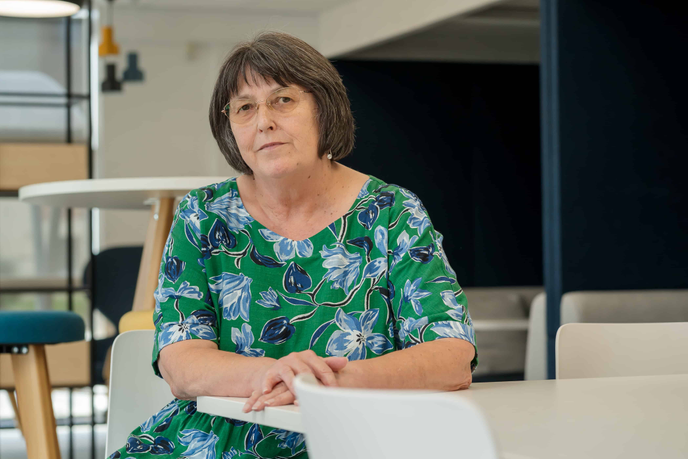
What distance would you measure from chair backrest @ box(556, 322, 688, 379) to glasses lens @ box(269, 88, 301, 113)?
0.64 meters

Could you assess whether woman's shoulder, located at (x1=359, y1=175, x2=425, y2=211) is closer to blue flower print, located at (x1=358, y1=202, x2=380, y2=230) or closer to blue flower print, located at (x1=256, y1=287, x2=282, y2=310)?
blue flower print, located at (x1=358, y1=202, x2=380, y2=230)

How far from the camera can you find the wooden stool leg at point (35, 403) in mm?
2150

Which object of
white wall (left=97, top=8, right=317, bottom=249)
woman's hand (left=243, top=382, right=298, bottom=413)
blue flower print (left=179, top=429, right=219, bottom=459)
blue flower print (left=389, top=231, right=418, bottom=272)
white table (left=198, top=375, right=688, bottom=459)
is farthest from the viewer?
white wall (left=97, top=8, right=317, bottom=249)

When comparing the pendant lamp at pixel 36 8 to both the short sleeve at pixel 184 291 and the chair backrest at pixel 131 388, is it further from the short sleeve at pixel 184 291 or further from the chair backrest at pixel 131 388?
the short sleeve at pixel 184 291

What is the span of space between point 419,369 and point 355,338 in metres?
0.20

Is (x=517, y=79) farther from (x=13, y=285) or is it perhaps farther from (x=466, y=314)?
(x=466, y=314)

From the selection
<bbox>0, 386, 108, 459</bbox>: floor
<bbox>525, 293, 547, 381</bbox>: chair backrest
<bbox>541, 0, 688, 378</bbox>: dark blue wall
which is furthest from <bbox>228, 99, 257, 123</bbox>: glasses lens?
<bbox>525, 293, 547, 381</bbox>: chair backrest

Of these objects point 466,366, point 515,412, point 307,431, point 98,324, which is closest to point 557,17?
point 466,366

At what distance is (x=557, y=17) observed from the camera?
372cm

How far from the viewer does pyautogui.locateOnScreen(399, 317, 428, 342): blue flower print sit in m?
1.28

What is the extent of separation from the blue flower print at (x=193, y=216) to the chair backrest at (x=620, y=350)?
681mm

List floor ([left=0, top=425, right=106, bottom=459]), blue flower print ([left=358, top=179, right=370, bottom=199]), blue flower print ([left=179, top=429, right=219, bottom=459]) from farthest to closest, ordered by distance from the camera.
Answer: floor ([left=0, top=425, right=106, bottom=459]), blue flower print ([left=358, top=179, right=370, bottom=199]), blue flower print ([left=179, top=429, right=219, bottom=459])

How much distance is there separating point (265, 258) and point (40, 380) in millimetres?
1140

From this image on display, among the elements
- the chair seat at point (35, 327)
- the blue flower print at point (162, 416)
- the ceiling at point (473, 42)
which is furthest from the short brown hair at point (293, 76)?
the ceiling at point (473, 42)
